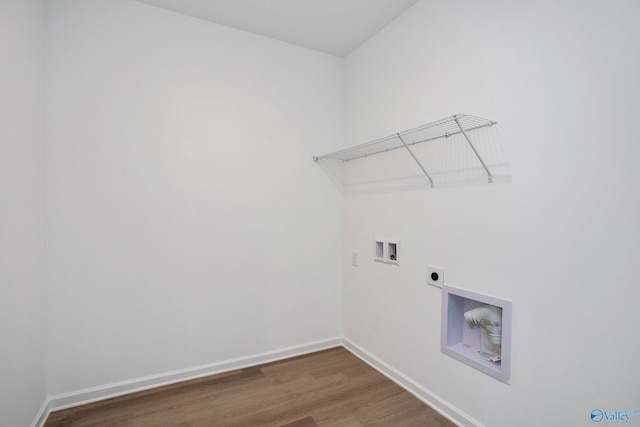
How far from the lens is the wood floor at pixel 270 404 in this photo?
173 centimetres

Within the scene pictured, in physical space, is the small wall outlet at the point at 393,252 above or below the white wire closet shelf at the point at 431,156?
below

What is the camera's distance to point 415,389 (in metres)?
1.98

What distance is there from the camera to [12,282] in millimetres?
1407

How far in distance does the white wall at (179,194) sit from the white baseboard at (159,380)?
0.04 metres

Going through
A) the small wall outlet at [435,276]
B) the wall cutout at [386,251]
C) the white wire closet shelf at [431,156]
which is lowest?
the small wall outlet at [435,276]

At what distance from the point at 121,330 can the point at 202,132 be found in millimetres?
1405

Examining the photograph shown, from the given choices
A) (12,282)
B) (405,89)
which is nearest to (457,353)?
(405,89)

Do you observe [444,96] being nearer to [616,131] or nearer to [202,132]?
[616,131]

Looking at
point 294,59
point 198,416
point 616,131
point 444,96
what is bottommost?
point 198,416

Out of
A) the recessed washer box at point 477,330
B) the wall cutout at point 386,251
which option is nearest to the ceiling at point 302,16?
the wall cutout at point 386,251

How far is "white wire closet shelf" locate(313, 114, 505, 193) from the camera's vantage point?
1.56m

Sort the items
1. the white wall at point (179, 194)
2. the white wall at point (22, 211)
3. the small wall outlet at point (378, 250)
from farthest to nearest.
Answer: the small wall outlet at point (378, 250) → the white wall at point (179, 194) → the white wall at point (22, 211)
